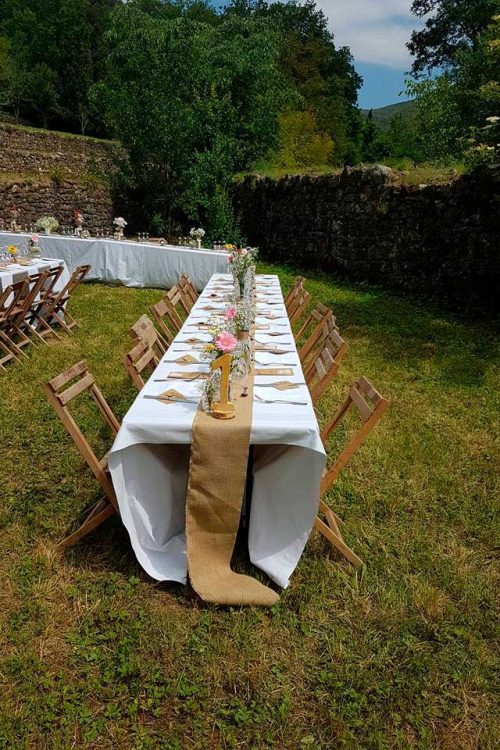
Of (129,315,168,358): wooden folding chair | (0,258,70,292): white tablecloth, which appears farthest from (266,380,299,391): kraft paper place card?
(0,258,70,292): white tablecloth

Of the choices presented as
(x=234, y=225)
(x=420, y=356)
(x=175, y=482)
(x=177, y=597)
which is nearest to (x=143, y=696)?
(x=177, y=597)

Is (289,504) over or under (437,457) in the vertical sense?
over

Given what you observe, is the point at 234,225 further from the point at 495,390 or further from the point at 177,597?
the point at 177,597

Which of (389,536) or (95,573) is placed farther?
(389,536)

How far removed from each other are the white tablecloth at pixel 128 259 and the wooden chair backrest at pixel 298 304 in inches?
121

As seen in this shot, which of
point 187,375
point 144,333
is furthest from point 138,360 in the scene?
point 144,333

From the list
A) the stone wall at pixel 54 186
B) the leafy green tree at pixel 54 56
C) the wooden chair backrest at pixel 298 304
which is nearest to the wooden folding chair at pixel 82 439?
the wooden chair backrest at pixel 298 304

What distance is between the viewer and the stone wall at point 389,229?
8633mm

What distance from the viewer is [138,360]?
3.36 meters

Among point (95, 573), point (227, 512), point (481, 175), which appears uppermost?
point (481, 175)

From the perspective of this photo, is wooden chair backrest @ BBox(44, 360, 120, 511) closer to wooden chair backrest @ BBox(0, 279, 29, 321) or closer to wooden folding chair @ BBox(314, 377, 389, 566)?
wooden folding chair @ BBox(314, 377, 389, 566)

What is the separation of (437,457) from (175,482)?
2.33m

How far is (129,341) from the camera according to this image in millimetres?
6594

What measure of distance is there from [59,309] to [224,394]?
5.09m
